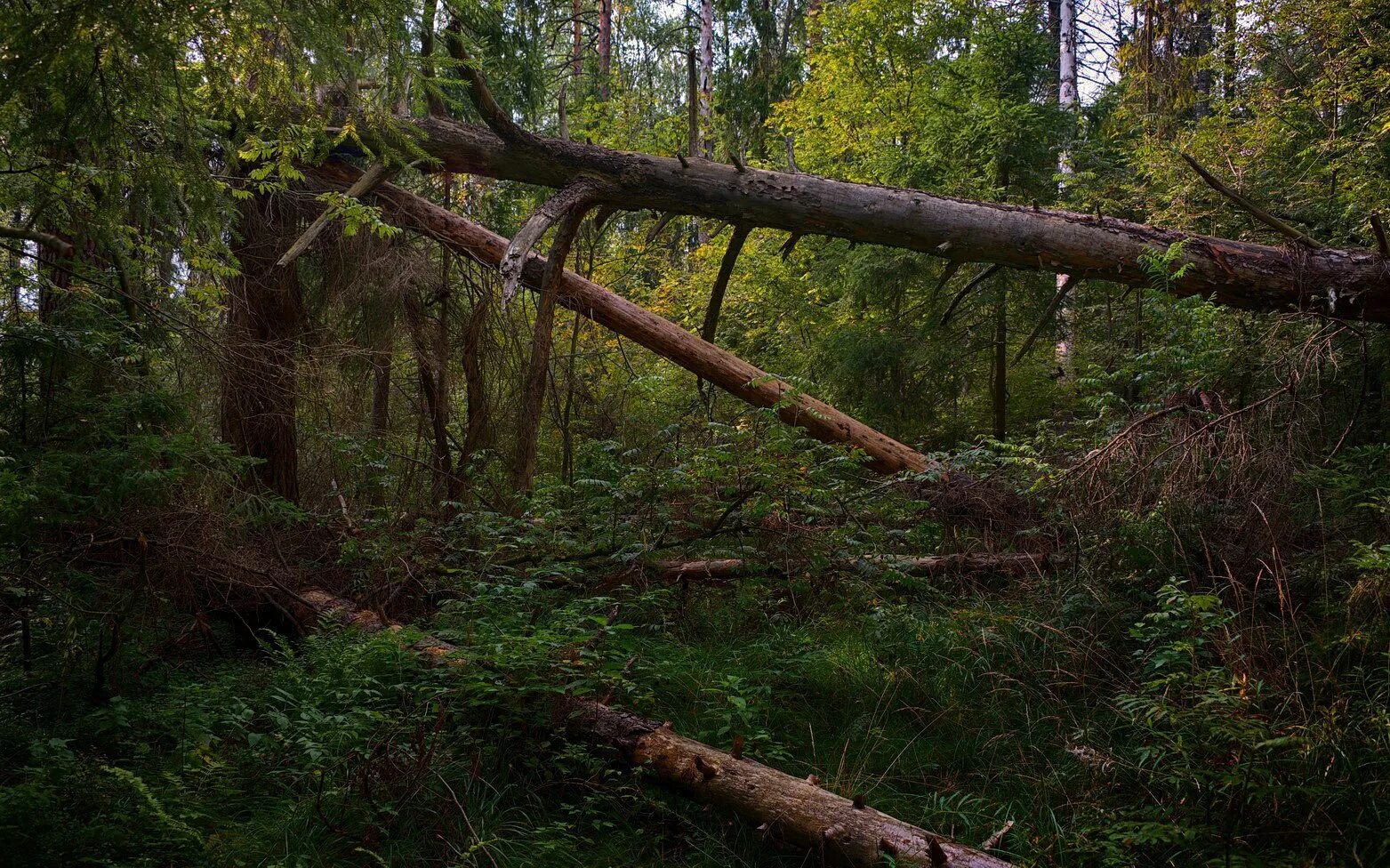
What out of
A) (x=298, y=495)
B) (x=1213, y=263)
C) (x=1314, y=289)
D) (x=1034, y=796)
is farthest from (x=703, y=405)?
(x=1034, y=796)

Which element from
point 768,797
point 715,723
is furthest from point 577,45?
point 768,797

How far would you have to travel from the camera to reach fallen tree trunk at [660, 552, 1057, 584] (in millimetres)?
5773

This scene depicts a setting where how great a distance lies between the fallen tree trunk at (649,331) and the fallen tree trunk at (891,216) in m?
0.75

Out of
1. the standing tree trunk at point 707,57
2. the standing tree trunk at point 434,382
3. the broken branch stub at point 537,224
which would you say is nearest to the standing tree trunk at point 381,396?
the standing tree trunk at point 434,382

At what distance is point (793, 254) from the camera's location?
13789 mm

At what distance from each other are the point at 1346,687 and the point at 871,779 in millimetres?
1927

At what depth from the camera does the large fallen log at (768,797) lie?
315 centimetres

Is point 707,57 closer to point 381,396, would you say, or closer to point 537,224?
point 381,396

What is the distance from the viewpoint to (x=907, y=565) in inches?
237

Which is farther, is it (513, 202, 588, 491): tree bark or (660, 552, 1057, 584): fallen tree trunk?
(513, 202, 588, 491): tree bark

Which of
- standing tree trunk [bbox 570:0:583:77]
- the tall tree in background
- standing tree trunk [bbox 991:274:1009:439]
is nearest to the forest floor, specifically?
standing tree trunk [bbox 991:274:1009:439]

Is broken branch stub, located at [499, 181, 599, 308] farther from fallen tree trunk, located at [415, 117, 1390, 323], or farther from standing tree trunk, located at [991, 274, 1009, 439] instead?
standing tree trunk, located at [991, 274, 1009, 439]

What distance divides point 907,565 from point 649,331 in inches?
147

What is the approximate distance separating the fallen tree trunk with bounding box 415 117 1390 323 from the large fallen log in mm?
4476
